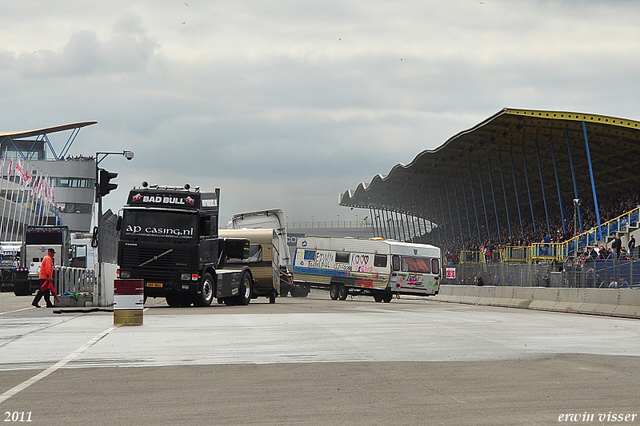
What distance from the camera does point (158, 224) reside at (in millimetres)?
26000

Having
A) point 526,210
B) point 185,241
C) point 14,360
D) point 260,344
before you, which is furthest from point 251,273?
point 526,210

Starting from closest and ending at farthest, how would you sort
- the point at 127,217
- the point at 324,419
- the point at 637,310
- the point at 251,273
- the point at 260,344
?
the point at 324,419 → the point at 260,344 → the point at 637,310 → the point at 127,217 → the point at 251,273

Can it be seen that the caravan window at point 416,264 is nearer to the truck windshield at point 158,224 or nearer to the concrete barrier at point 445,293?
the concrete barrier at point 445,293

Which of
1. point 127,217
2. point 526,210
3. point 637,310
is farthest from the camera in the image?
point 526,210

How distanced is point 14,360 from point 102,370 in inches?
64.7

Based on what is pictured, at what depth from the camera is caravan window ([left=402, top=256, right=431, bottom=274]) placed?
41.3 metres

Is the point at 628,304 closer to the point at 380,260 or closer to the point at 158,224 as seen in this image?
the point at 158,224

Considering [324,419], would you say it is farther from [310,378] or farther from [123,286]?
[123,286]

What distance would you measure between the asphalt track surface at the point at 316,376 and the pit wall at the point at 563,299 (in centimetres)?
953

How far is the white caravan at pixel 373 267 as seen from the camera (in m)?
40.8

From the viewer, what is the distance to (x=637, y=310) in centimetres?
Answer: 2402

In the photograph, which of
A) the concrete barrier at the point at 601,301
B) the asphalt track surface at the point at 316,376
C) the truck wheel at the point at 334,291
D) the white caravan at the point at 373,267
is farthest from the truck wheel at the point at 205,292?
the truck wheel at the point at 334,291

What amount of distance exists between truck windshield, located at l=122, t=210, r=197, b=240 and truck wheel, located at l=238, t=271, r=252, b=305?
183 inches

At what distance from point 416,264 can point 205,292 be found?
16.7m
